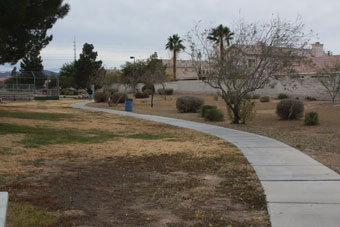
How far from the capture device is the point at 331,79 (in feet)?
99.9

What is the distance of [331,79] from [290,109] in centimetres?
1188

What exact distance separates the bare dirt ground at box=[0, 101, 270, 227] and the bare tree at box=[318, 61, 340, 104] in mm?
20989

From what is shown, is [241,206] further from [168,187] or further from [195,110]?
[195,110]

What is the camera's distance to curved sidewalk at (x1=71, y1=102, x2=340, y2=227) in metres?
5.00

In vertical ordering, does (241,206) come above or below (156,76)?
below

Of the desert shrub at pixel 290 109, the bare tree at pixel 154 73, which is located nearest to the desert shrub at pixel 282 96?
the bare tree at pixel 154 73

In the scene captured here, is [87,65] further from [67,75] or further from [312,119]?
[312,119]

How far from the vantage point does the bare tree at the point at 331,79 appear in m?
30.0

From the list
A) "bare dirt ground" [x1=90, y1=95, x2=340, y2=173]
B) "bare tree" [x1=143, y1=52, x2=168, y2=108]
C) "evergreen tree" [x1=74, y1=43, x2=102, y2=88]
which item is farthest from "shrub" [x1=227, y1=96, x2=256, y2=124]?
"evergreen tree" [x1=74, y1=43, x2=102, y2=88]

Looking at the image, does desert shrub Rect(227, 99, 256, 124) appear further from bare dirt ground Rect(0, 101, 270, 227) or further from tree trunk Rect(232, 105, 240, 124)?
bare dirt ground Rect(0, 101, 270, 227)

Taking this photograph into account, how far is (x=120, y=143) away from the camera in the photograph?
12.1 meters

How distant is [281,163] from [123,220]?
4.57 m

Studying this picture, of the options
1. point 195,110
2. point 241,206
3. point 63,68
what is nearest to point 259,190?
point 241,206

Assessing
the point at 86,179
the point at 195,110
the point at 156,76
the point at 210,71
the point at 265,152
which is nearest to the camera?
the point at 86,179
